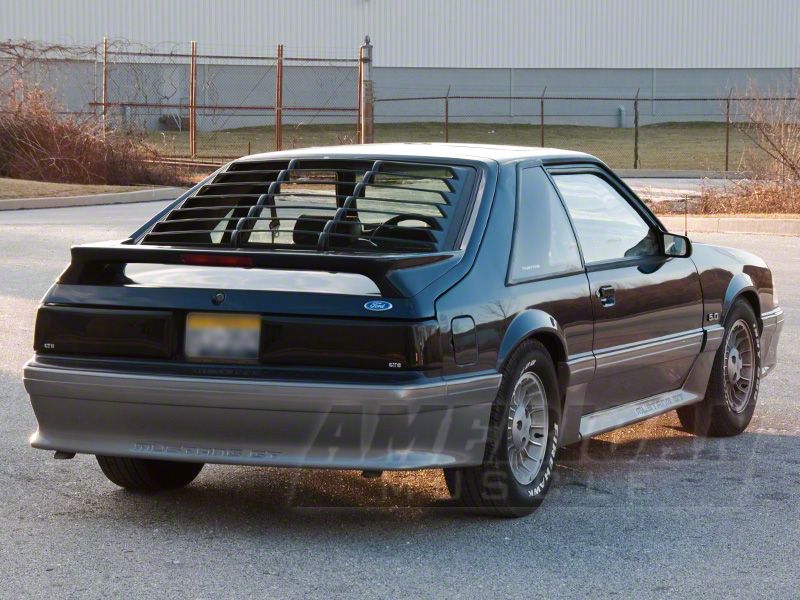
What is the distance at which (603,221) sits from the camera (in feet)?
22.5

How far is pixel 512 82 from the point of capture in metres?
57.3

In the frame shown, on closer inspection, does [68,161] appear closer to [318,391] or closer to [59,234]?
[59,234]

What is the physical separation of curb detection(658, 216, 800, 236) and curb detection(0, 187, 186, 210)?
9.44 metres

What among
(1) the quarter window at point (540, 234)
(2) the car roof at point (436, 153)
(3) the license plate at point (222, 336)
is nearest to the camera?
(3) the license plate at point (222, 336)

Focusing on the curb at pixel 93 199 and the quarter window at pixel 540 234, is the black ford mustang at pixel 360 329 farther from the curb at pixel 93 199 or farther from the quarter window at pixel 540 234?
the curb at pixel 93 199

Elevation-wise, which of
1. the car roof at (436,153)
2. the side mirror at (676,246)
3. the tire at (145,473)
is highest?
the car roof at (436,153)

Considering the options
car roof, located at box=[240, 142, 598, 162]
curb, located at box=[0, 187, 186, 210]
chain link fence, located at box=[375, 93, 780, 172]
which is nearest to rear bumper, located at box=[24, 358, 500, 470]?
car roof, located at box=[240, 142, 598, 162]

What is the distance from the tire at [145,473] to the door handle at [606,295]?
1.88 metres

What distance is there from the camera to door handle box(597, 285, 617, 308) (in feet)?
21.1

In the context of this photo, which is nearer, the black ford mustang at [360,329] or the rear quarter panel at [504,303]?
the black ford mustang at [360,329]

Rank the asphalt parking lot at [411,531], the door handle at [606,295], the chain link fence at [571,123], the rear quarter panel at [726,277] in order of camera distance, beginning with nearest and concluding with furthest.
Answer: the asphalt parking lot at [411,531]
the door handle at [606,295]
the rear quarter panel at [726,277]
the chain link fence at [571,123]

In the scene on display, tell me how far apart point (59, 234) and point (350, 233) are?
12.8 metres

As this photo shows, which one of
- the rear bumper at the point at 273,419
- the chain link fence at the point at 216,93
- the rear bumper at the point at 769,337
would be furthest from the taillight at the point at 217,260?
the chain link fence at the point at 216,93

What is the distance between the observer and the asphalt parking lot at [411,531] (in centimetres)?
491
